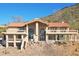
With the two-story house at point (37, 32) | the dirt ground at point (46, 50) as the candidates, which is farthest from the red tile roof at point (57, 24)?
the dirt ground at point (46, 50)

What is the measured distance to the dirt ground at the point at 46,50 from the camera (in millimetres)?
11773

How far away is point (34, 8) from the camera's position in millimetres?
11758

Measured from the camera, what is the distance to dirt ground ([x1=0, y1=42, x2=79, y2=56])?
11.8 meters

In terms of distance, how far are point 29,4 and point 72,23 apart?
2.21ft

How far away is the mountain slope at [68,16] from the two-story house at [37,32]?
0.24 ft

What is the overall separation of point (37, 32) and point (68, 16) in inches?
20.0

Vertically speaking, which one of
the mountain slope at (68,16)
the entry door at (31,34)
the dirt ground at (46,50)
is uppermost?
the mountain slope at (68,16)

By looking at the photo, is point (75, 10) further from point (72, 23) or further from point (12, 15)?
point (12, 15)

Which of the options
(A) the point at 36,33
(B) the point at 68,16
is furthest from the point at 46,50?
(B) the point at 68,16

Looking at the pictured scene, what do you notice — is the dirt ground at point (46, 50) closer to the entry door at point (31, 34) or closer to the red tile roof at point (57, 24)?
the entry door at point (31, 34)

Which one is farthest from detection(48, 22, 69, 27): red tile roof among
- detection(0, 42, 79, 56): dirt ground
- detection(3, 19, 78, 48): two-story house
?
detection(0, 42, 79, 56): dirt ground

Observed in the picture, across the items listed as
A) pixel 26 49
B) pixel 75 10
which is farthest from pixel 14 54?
pixel 75 10

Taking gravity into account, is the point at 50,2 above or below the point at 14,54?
above

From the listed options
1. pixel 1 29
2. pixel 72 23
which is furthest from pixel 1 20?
pixel 72 23
